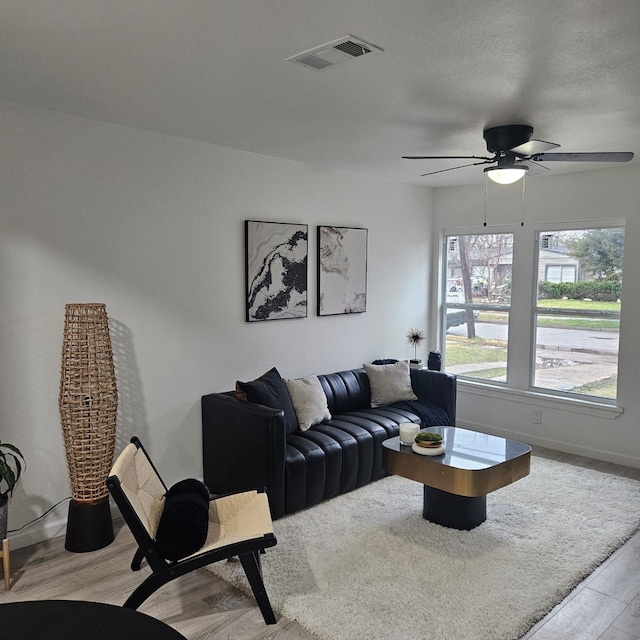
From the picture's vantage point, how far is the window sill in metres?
5.02

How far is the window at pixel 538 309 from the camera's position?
16.8ft

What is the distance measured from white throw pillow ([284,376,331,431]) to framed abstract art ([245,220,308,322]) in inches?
23.4

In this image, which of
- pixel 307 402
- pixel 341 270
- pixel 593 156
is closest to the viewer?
pixel 593 156

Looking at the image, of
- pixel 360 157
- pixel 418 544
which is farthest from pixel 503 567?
pixel 360 157

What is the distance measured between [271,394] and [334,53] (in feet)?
7.64

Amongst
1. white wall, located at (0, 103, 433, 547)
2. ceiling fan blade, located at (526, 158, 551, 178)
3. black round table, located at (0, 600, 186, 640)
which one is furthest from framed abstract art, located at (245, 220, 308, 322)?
black round table, located at (0, 600, 186, 640)

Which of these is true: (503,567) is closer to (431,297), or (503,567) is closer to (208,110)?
(208,110)

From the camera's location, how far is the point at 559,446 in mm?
5293

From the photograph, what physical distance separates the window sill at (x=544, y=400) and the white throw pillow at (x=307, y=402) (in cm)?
208

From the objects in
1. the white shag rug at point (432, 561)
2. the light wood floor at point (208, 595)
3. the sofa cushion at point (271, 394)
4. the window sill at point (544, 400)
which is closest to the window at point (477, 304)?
the window sill at point (544, 400)

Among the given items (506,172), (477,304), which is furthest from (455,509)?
(477,304)

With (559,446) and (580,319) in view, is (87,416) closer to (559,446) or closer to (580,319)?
(559,446)

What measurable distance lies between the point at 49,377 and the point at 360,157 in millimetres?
2732

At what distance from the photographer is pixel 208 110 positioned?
3.28 meters
